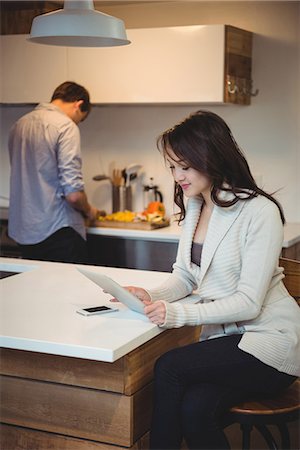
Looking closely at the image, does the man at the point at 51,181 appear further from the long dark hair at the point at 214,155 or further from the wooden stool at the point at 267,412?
the wooden stool at the point at 267,412

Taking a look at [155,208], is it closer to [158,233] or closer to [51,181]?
[158,233]

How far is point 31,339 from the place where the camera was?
200 centimetres

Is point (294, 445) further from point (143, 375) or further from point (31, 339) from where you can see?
point (31, 339)

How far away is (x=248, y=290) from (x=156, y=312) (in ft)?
0.92

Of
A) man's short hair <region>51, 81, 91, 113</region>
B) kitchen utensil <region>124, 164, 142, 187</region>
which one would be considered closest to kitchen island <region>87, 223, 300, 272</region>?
kitchen utensil <region>124, 164, 142, 187</region>

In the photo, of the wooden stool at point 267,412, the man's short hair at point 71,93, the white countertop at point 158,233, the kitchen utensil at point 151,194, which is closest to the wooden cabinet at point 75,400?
the wooden stool at point 267,412

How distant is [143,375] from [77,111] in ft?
7.40

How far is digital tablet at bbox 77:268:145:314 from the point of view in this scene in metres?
2.16

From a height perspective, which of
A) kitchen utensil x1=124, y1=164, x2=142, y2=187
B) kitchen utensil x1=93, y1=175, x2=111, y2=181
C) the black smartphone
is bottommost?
the black smartphone

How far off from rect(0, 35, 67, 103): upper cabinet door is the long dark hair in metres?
2.34

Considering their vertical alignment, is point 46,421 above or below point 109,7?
below

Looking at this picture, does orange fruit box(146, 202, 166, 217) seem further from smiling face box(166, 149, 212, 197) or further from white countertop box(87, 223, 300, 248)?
smiling face box(166, 149, 212, 197)

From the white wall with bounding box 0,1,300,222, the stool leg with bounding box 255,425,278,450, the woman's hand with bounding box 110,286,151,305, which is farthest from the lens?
the white wall with bounding box 0,1,300,222

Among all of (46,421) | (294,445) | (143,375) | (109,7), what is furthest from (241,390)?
(109,7)
